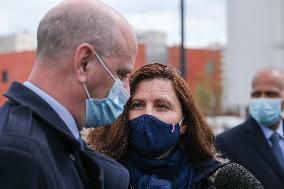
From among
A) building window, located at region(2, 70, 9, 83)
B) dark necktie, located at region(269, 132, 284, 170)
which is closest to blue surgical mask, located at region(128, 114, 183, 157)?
dark necktie, located at region(269, 132, 284, 170)

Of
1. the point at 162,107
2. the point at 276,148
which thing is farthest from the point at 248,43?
the point at 162,107

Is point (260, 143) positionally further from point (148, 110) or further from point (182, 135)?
point (148, 110)

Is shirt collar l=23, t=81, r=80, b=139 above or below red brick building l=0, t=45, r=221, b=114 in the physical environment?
above

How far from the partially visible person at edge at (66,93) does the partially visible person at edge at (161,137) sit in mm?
1045

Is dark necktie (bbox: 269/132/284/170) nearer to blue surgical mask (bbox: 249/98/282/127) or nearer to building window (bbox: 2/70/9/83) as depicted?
blue surgical mask (bbox: 249/98/282/127)

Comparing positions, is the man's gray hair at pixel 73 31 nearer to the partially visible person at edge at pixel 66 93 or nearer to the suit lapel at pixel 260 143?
the partially visible person at edge at pixel 66 93

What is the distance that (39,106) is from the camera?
79.7 inches

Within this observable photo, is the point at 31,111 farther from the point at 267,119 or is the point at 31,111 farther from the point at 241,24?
the point at 241,24

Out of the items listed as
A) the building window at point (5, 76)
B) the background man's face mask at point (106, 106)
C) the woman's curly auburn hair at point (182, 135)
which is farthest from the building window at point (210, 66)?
the background man's face mask at point (106, 106)

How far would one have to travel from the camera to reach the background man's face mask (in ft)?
7.31

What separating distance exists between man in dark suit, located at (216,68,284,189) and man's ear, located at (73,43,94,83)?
3.24 metres

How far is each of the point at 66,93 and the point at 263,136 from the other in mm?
3733

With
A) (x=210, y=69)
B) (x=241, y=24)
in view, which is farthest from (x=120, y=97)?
(x=210, y=69)

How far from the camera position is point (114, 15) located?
221 centimetres
